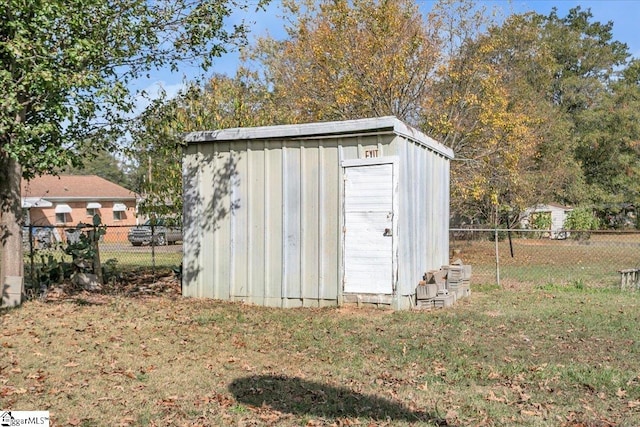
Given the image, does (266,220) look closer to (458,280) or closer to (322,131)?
(322,131)

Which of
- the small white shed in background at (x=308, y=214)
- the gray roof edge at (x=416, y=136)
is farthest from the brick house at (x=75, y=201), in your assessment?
the gray roof edge at (x=416, y=136)

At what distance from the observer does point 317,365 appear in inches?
210

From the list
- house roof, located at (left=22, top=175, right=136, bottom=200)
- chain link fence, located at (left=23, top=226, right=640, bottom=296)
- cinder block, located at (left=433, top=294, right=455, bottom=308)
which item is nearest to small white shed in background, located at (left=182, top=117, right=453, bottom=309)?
cinder block, located at (left=433, top=294, right=455, bottom=308)

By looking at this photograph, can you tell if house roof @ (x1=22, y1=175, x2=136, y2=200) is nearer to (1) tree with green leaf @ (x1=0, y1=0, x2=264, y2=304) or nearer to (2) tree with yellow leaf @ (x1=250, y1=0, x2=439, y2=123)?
(2) tree with yellow leaf @ (x1=250, y1=0, x2=439, y2=123)

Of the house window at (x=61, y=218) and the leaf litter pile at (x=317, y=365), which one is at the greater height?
the house window at (x=61, y=218)

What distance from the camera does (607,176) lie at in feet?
115

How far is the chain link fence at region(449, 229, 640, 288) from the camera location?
37.8 ft

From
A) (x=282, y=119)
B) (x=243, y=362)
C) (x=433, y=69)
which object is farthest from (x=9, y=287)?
(x=433, y=69)

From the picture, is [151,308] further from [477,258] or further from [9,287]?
[477,258]

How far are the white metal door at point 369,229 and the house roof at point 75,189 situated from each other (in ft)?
79.5

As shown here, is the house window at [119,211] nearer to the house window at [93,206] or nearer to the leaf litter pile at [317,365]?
the house window at [93,206]

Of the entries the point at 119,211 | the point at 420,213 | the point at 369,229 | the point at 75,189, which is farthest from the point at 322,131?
the point at 119,211

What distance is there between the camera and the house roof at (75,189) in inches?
1150

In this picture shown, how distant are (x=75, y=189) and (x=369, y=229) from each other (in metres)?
26.9
